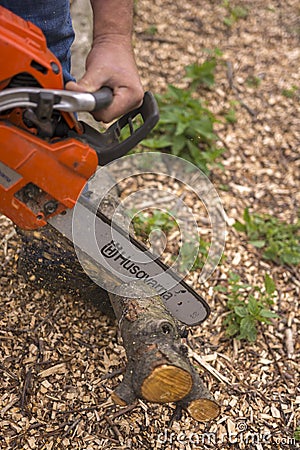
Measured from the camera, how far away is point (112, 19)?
237 centimetres

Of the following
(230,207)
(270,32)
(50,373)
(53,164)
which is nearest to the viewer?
(53,164)

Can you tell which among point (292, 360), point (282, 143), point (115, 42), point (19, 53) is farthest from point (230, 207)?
point (19, 53)

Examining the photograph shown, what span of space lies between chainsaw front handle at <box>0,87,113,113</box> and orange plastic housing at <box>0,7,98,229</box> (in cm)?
6

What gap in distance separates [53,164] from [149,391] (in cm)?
91

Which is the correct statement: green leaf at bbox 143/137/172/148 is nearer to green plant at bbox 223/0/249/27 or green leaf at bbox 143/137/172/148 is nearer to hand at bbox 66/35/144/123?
hand at bbox 66/35/144/123

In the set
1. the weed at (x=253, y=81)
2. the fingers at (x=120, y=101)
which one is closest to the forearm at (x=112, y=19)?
the fingers at (x=120, y=101)

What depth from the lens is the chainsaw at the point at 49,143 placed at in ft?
6.27

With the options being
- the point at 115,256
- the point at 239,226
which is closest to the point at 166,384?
the point at 115,256

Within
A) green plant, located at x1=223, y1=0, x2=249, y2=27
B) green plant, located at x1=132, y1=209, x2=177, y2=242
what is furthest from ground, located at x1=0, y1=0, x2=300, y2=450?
green plant, located at x1=223, y1=0, x2=249, y2=27

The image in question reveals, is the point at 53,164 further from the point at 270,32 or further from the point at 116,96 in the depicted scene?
the point at 270,32

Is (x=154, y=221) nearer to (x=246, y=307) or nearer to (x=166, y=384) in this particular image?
(x=246, y=307)

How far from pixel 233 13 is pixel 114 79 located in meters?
3.92

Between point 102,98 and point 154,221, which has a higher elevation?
point 102,98

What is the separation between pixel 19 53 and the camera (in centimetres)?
188
